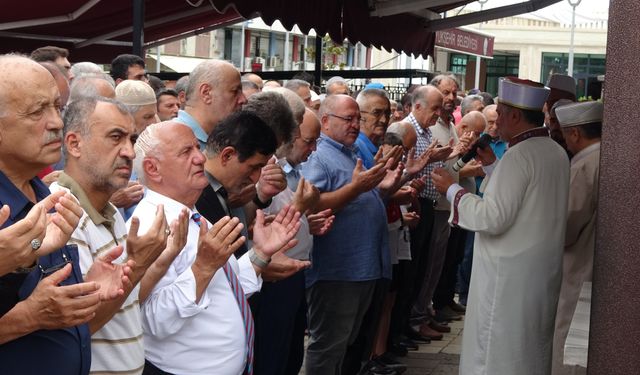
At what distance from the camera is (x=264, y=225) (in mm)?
4594

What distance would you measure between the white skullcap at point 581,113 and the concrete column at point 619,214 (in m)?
2.70

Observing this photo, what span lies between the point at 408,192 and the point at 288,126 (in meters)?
2.30

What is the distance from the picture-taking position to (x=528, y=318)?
6.22 meters

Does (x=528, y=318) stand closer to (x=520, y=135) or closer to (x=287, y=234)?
(x=520, y=135)

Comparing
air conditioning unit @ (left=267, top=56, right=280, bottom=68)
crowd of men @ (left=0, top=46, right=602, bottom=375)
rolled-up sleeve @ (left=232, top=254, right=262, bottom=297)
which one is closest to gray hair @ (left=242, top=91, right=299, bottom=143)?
crowd of men @ (left=0, top=46, right=602, bottom=375)

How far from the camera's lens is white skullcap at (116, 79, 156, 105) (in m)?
6.09

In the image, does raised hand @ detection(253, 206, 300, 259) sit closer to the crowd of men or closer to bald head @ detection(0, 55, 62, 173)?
the crowd of men

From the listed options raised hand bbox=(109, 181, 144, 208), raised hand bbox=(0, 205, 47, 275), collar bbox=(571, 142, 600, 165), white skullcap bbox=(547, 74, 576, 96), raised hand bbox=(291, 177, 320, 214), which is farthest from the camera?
white skullcap bbox=(547, 74, 576, 96)

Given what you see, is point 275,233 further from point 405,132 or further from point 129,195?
point 405,132

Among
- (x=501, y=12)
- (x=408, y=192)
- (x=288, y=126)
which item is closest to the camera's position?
(x=288, y=126)

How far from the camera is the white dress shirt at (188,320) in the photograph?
12.5 ft

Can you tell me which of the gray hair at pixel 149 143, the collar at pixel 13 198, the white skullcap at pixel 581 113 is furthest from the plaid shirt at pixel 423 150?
the collar at pixel 13 198

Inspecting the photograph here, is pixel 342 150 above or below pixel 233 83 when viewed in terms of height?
below

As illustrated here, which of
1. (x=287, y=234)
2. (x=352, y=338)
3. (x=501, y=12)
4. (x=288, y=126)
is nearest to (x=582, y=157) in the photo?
(x=352, y=338)
